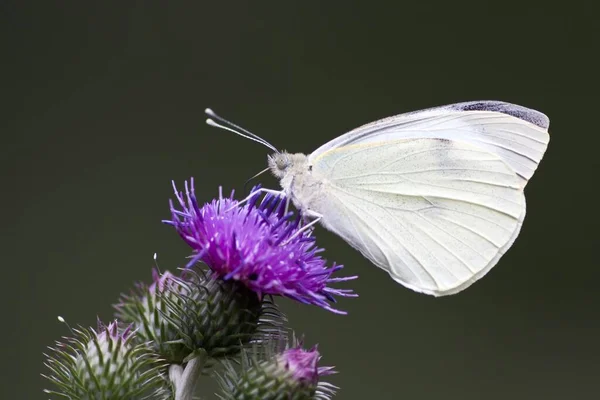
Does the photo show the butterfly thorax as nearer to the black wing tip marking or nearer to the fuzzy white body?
the fuzzy white body

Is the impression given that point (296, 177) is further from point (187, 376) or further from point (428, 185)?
point (187, 376)

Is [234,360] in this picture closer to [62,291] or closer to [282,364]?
[282,364]

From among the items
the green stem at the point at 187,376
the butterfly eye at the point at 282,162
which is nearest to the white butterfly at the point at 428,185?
the butterfly eye at the point at 282,162

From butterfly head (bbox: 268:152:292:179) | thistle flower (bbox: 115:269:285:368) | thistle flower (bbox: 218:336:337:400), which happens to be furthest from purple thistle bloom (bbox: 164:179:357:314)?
butterfly head (bbox: 268:152:292:179)

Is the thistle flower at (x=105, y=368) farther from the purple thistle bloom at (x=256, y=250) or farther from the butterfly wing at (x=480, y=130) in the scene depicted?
the butterfly wing at (x=480, y=130)

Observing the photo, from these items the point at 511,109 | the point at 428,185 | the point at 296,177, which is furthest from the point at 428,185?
the point at 296,177
